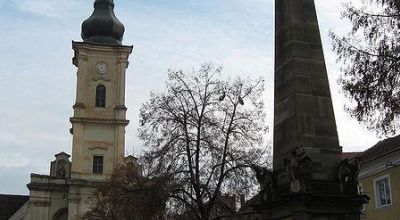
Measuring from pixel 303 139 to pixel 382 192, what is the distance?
15.5 m

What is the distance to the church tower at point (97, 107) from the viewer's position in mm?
49406

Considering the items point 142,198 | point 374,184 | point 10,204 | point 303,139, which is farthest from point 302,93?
point 10,204

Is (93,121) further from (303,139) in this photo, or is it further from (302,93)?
(303,139)

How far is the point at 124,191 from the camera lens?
72.1 feet

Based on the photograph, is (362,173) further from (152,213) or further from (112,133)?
(112,133)

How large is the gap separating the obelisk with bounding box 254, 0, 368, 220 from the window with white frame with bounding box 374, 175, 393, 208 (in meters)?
14.3

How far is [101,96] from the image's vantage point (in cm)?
5269

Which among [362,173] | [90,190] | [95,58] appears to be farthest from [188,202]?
[95,58]

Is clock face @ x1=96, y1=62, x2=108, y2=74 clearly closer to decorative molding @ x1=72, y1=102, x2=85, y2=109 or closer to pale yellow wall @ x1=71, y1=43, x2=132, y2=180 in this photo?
pale yellow wall @ x1=71, y1=43, x2=132, y2=180

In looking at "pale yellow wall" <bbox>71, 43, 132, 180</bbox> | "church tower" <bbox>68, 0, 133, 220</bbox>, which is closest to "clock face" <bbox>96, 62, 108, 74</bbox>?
"church tower" <bbox>68, 0, 133, 220</bbox>

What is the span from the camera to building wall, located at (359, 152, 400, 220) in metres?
23.7

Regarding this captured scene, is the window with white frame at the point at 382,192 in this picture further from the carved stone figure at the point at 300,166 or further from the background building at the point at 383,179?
the carved stone figure at the point at 300,166

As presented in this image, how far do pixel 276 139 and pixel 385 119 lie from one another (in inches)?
75.9

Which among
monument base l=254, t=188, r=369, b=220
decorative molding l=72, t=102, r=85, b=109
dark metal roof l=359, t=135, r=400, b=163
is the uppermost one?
decorative molding l=72, t=102, r=85, b=109
